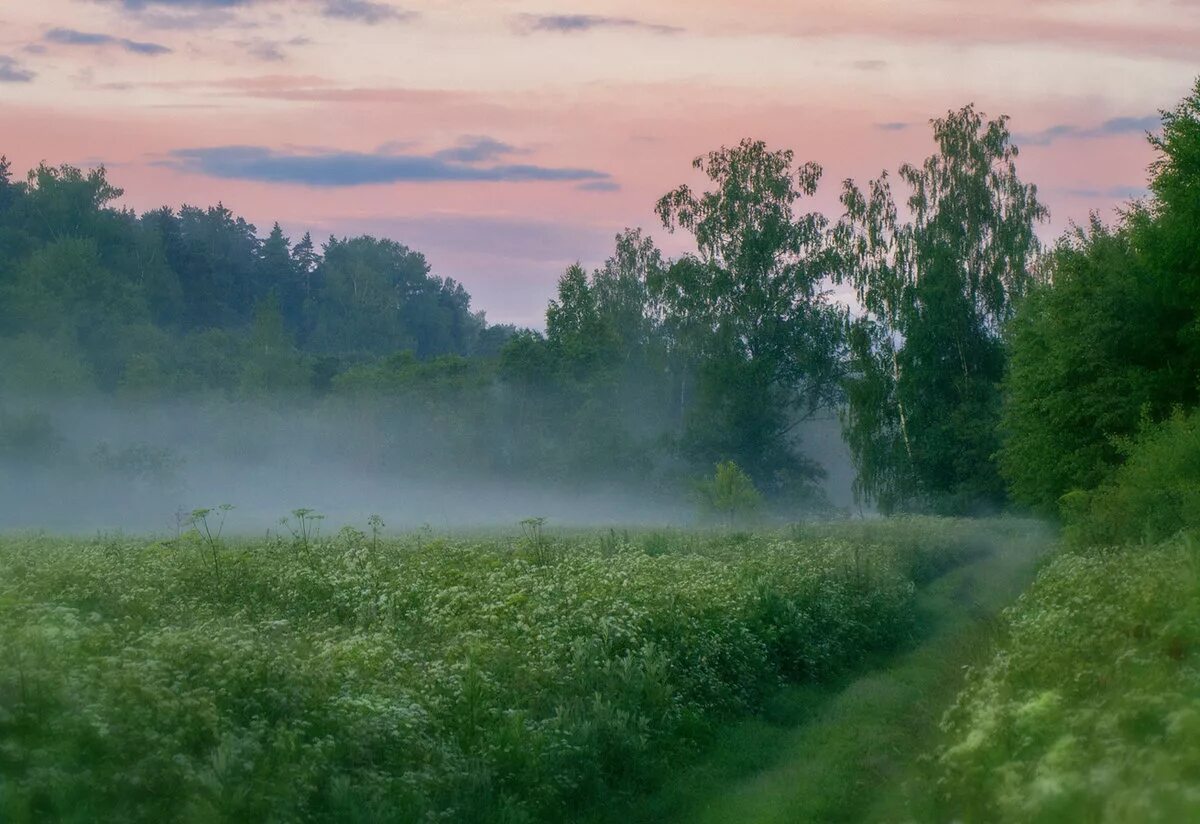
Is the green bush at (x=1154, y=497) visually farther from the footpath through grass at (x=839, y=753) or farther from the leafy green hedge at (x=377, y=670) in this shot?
the leafy green hedge at (x=377, y=670)

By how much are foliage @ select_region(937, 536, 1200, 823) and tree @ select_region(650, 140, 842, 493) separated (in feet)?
168

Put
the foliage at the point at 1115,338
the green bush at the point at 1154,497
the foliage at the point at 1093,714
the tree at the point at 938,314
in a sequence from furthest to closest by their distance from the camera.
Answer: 1. the tree at the point at 938,314
2. the foliage at the point at 1115,338
3. the green bush at the point at 1154,497
4. the foliage at the point at 1093,714

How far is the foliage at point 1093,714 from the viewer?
21.3ft

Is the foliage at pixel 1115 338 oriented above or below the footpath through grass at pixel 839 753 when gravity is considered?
above

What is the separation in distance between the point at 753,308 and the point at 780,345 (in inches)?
96.9

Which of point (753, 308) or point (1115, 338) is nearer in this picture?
point (1115, 338)

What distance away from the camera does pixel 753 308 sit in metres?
63.5

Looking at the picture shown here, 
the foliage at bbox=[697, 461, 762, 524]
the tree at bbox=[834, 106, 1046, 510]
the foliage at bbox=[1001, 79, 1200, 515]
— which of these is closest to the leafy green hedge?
the foliage at bbox=[1001, 79, 1200, 515]

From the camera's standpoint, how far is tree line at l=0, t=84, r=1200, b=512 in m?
35.2

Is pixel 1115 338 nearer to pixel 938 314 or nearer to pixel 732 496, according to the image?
pixel 732 496

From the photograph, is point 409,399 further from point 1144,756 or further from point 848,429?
point 1144,756

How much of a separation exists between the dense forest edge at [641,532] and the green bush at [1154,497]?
0.16 m

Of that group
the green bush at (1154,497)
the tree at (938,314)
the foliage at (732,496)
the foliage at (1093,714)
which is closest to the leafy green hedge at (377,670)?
the foliage at (1093,714)

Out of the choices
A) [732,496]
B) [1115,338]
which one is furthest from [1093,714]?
[732,496]
